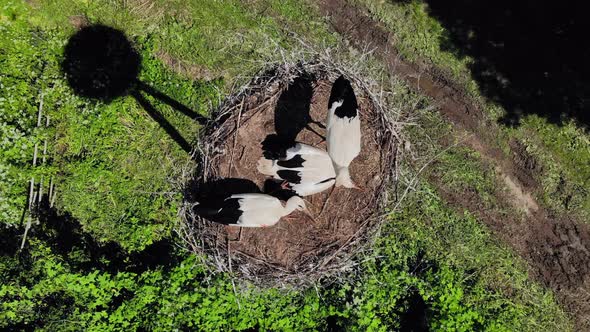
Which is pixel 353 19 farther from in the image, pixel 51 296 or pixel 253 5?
pixel 51 296

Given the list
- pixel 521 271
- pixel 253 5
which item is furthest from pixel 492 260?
pixel 253 5

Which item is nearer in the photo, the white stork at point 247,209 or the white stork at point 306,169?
the white stork at point 247,209

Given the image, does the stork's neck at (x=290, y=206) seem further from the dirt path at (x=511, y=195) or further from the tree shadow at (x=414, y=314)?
the dirt path at (x=511, y=195)

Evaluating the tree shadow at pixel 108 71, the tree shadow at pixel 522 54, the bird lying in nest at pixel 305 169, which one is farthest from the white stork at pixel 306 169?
the tree shadow at pixel 522 54

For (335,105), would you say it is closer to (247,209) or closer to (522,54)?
(247,209)

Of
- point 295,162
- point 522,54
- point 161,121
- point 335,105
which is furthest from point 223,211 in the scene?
point 522,54
